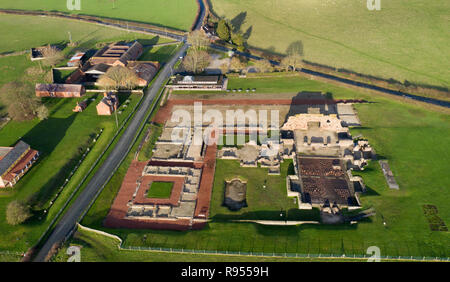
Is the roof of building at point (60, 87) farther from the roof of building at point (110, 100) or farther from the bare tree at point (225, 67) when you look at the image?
the bare tree at point (225, 67)

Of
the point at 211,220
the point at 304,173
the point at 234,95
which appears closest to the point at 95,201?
the point at 211,220

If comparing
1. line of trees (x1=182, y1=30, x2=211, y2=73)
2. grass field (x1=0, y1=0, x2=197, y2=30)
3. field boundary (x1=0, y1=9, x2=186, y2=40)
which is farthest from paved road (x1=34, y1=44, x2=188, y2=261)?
grass field (x1=0, y1=0, x2=197, y2=30)

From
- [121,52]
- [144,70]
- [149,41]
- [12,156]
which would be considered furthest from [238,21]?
[12,156]

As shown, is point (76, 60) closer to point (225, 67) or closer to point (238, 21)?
point (225, 67)

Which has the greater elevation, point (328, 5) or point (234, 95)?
point (328, 5)

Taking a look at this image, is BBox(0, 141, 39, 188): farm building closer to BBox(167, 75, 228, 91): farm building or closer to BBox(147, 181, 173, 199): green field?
BBox(147, 181, 173, 199): green field

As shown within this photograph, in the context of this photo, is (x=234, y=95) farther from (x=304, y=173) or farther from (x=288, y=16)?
(x=288, y=16)
